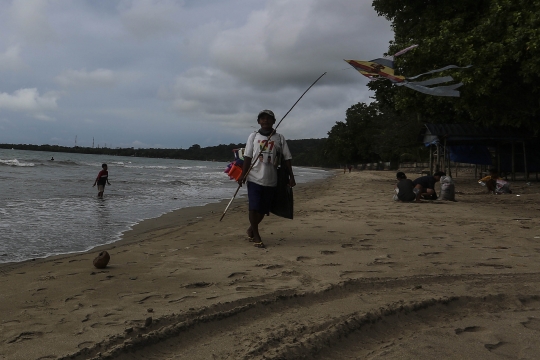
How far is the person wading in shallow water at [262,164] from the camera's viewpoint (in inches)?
222

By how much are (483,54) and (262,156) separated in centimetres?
904

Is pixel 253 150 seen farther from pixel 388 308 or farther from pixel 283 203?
pixel 388 308

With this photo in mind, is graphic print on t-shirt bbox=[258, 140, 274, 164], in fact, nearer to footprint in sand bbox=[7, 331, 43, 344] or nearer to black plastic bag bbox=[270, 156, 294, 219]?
black plastic bag bbox=[270, 156, 294, 219]

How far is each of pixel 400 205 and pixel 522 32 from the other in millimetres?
5177

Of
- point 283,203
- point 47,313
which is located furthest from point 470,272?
point 47,313

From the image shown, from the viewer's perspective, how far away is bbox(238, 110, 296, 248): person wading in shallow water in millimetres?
5628

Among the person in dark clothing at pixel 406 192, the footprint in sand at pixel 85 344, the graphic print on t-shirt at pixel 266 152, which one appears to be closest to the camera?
the footprint in sand at pixel 85 344

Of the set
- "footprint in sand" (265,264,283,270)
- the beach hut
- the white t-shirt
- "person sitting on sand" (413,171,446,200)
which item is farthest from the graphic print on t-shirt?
the beach hut

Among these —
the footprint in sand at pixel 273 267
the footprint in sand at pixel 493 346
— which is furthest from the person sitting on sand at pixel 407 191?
the footprint in sand at pixel 493 346

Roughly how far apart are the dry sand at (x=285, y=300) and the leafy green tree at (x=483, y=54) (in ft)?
23.9

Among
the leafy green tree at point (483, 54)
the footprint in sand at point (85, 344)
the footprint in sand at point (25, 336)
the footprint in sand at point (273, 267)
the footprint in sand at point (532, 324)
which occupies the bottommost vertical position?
the footprint in sand at point (532, 324)

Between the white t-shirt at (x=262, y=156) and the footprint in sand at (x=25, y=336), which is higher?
the white t-shirt at (x=262, y=156)

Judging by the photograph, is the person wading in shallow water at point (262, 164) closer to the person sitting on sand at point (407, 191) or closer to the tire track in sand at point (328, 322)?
the tire track in sand at point (328, 322)

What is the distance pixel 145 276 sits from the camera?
159 inches
